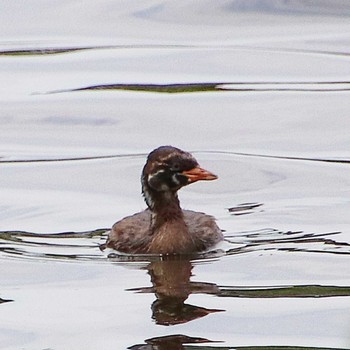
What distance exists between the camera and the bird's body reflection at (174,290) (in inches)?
429

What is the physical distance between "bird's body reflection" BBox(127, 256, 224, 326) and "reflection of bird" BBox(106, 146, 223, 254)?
A: 0.22 meters

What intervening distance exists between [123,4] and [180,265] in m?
11.3

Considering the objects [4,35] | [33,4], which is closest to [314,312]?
[4,35]

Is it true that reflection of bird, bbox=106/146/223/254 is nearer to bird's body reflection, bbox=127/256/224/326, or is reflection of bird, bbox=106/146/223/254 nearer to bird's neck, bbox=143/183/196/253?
bird's neck, bbox=143/183/196/253

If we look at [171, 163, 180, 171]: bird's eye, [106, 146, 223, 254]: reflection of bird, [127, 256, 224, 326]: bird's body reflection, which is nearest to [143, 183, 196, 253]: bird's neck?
[106, 146, 223, 254]: reflection of bird

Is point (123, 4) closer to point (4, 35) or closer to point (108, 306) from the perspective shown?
point (4, 35)

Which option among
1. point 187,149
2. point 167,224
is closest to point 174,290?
point 167,224

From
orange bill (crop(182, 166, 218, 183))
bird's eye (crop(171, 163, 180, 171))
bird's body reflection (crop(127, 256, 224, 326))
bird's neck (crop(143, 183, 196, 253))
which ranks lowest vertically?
bird's body reflection (crop(127, 256, 224, 326))

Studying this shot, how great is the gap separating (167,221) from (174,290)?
183 centimetres

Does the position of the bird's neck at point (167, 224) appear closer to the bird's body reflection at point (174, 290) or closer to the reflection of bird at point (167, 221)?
the reflection of bird at point (167, 221)

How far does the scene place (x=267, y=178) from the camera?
1539cm

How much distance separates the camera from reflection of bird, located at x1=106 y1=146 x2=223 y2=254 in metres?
13.4

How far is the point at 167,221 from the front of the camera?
13.6 meters

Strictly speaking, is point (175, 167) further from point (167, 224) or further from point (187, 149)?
point (187, 149)
